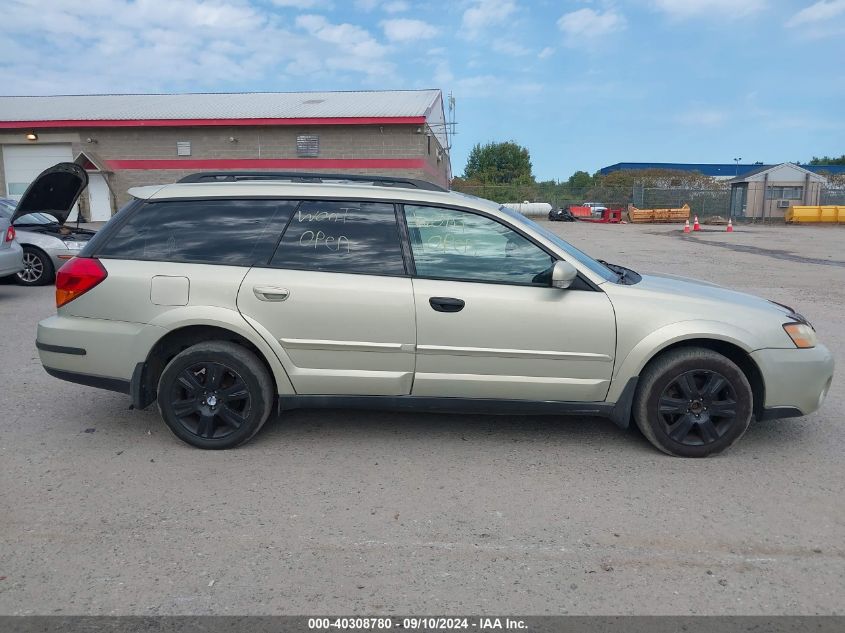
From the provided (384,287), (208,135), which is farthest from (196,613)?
(208,135)

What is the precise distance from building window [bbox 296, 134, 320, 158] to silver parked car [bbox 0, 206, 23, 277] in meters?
19.2

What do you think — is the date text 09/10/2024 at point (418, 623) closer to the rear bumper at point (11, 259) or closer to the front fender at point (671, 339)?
the front fender at point (671, 339)

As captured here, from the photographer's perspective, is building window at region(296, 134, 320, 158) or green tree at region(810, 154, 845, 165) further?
green tree at region(810, 154, 845, 165)

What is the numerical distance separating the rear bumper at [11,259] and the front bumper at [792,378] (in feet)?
32.0

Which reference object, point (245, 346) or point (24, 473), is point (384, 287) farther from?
point (24, 473)

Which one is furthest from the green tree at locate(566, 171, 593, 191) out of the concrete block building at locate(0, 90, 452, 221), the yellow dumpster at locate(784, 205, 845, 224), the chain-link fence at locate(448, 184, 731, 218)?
the concrete block building at locate(0, 90, 452, 221)

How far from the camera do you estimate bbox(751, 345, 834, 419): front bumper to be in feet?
13.2

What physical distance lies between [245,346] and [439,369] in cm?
123

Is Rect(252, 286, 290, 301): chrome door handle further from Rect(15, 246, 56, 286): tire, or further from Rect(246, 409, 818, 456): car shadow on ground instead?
Rect(15, 246, 56, 286): tire

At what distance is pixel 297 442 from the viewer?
4363 millimetres

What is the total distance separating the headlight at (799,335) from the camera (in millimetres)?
4090

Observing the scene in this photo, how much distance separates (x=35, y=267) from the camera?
11055 millimetres

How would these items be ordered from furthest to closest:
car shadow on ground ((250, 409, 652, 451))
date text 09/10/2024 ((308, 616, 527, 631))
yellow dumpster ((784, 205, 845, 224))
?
yellow dumpster ((784, 205, 845, 224)), car shadow on ground ((250, 409, 652, 451)), date text 09/10/2024 ((308, 616, 527, 631))

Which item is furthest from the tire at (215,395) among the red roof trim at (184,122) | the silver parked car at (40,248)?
the red roof trim at (184,122)
